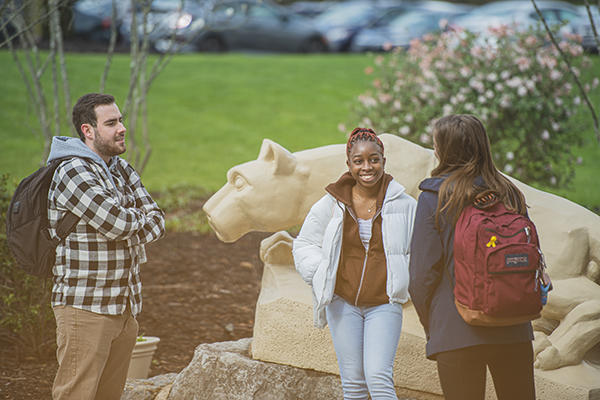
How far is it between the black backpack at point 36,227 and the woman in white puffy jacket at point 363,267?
114 cm

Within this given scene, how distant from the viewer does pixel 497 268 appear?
2602 millimetres

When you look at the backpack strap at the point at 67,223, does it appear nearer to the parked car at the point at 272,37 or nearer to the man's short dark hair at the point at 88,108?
the man's short dark hair at the point at 88,108

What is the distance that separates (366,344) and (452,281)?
23.2 inches

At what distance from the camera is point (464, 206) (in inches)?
109

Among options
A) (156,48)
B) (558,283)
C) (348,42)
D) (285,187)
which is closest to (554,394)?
(558,283)

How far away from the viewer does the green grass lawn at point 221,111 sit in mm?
12242

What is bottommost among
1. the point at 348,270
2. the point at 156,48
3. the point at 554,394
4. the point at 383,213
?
the point at 554,394

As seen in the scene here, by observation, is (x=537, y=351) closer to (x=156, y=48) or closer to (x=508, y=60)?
(x=508, y=60)

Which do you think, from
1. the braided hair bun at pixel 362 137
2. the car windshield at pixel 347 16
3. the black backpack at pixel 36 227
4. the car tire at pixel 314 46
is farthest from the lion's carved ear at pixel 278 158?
the car windshield at pixel 347 16

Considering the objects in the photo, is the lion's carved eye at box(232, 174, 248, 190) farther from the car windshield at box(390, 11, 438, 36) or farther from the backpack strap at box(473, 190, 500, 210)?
the car windshield at box(390, 11, 438, 36)

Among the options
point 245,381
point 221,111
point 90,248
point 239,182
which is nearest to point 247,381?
point 245,381

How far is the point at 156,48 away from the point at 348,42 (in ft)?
22.3

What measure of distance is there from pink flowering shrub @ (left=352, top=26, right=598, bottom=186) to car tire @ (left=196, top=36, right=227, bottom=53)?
1235cm

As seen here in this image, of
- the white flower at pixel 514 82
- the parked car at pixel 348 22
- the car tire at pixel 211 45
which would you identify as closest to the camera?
the white flower at pixel 514 82
